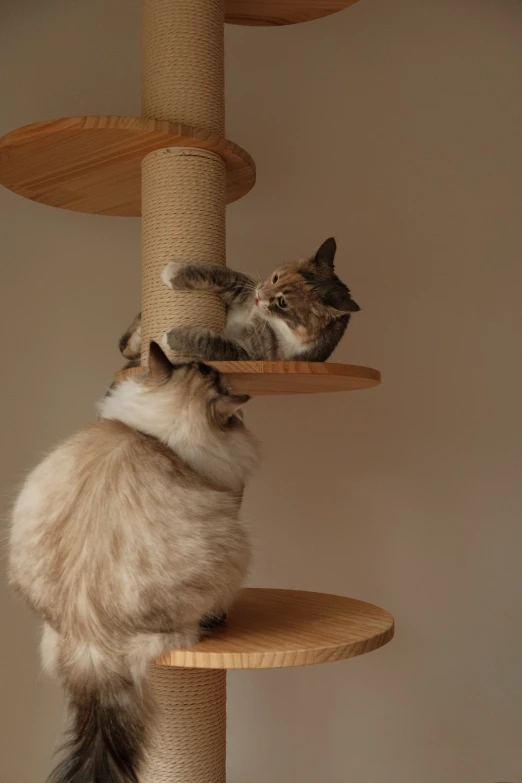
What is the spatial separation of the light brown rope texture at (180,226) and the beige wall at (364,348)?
2.28ft

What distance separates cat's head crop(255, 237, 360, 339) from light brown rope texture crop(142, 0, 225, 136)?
1.23 ft

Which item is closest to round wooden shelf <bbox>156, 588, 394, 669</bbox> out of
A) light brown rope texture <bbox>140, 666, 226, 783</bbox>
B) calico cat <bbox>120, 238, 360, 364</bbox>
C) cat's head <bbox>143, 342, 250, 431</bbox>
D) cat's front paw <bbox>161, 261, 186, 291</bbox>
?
light brown rope texture <bbox>140, 666, 226, 783</bbox>

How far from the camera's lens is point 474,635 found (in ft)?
7.36

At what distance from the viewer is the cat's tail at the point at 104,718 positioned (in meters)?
1.18

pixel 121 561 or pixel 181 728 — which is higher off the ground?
pixel 121 561

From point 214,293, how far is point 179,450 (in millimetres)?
429

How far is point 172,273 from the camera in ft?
5.16

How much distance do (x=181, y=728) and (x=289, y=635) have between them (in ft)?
Result: 1.24

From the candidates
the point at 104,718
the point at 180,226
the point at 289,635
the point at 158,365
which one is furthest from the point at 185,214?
the point at 104,718

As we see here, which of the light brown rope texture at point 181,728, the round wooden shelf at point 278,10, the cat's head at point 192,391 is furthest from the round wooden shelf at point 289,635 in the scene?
the round wooden shelf at point 278,10

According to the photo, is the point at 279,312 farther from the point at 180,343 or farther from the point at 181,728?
the point at 181,728

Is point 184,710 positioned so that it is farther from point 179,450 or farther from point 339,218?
point 339,218

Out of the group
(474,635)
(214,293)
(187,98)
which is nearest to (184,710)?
(214,293)

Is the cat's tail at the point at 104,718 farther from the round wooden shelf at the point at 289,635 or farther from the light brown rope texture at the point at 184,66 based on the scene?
the light brown rope texture at the point at 184,66
